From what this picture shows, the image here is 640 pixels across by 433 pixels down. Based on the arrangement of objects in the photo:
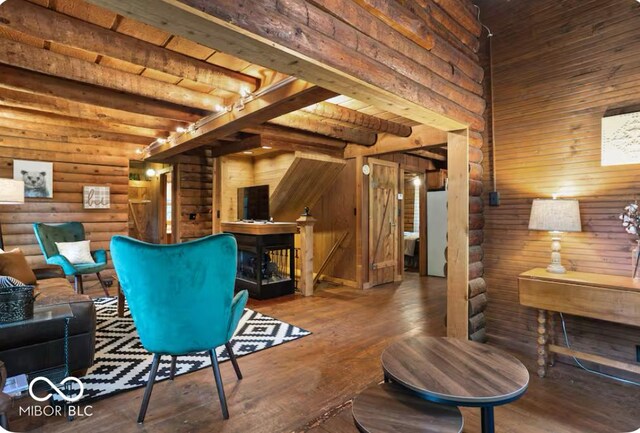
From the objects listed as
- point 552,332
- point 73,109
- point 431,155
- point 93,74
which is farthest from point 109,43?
A: point 431,155

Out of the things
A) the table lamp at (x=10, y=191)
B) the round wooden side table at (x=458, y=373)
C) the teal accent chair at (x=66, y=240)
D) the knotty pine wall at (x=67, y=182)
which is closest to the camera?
the round wooden side table at (x=458, y=373)

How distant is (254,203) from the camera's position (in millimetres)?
5223

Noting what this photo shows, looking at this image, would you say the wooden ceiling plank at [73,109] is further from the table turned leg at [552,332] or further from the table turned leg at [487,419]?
the table turned leg at [552,332]

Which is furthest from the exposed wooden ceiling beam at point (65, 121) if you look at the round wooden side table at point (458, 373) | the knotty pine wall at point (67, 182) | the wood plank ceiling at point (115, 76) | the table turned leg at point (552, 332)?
the table turned leg at point (552, 332)

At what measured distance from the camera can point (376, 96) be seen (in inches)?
80.1

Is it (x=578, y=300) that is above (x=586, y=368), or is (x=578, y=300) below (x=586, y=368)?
above

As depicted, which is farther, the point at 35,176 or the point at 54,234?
the point at 35,176

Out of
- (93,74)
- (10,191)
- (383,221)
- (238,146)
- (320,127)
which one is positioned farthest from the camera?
(383,221)

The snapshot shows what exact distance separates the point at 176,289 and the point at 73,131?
4.35 metres

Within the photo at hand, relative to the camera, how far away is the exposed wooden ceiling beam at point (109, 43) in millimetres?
1981

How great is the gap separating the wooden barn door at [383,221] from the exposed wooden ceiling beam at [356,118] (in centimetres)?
116

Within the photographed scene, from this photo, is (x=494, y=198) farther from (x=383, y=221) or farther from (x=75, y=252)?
(x=75, y=252)

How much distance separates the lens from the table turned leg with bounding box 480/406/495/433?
144 centimetres

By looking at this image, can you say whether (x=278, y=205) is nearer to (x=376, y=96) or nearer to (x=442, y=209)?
(x=442, y=209)
